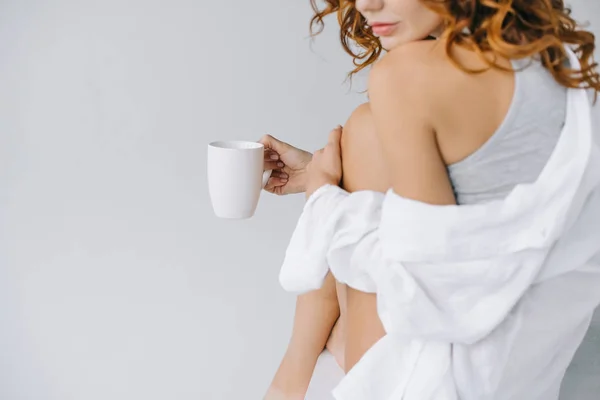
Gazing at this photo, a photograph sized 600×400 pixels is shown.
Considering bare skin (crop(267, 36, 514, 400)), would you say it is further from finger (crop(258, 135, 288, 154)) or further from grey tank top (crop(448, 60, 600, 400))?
finger (crop(258, 135, 288, 154))

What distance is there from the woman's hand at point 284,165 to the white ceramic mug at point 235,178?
0.14m

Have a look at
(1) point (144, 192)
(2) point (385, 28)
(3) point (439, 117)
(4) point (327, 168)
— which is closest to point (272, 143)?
(4) point (327, 168)

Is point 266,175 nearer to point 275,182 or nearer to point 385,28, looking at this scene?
point 275,182

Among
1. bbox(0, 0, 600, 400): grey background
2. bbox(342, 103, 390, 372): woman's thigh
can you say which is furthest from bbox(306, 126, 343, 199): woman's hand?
bbox(0, 0, 600, 400): grey background

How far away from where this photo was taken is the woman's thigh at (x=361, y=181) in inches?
39.7

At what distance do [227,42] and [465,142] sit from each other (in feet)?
3.48

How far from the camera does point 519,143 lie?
2.91 feet

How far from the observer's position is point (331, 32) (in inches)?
72.3

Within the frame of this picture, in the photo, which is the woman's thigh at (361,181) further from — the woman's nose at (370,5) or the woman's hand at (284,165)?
the woman's hand at (284,165)

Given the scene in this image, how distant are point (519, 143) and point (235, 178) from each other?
0.46 m

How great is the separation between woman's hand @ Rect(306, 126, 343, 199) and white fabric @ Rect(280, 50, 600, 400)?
4 cm

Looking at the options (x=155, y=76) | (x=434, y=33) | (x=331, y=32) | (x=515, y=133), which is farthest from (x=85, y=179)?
(x=515, y=133)

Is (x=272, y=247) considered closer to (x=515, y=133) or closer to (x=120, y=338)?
(x=120, y=338)

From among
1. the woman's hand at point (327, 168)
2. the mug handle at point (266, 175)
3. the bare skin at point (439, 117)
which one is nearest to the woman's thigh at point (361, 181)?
the woman's hand at point (327, 168)
